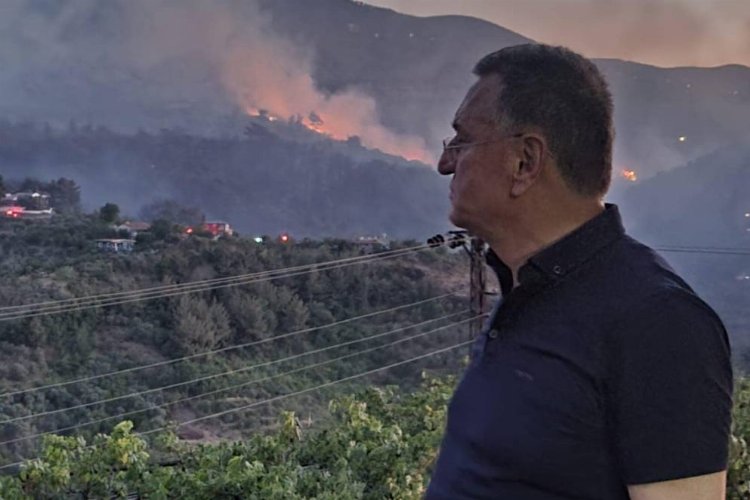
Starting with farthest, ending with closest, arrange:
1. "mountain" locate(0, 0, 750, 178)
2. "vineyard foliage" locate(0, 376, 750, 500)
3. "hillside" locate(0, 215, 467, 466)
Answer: "mountain" locate(0, 0, 750, 178)
"hillside" locate(0, 215, 467, 466)
"vineyard foliage" locate(0, 376, 750, 500)

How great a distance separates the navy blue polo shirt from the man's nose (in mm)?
133

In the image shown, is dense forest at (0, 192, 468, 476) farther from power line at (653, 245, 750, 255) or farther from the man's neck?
the man's neck

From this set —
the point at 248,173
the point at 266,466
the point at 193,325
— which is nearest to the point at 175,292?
the point at 193,325

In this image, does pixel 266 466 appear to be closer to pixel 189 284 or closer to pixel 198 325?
pixel 198 325

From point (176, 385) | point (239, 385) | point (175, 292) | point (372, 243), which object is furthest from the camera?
point (372, 243)

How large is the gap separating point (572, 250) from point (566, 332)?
10cm

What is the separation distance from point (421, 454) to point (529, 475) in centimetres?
233

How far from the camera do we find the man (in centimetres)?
69

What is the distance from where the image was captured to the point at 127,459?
3.12 m

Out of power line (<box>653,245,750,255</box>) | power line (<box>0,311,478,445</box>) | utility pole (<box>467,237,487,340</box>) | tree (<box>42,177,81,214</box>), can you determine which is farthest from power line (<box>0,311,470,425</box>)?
tree (<box>42,177,81,214</box>)

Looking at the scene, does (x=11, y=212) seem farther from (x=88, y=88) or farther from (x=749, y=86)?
(x=749, y=86)

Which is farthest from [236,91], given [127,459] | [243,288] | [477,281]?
[127,459]

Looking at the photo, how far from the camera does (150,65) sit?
98.5 ft

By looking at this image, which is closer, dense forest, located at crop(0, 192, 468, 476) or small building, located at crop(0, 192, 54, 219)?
dense forest, located at crop(0, 192, 468, 476)
